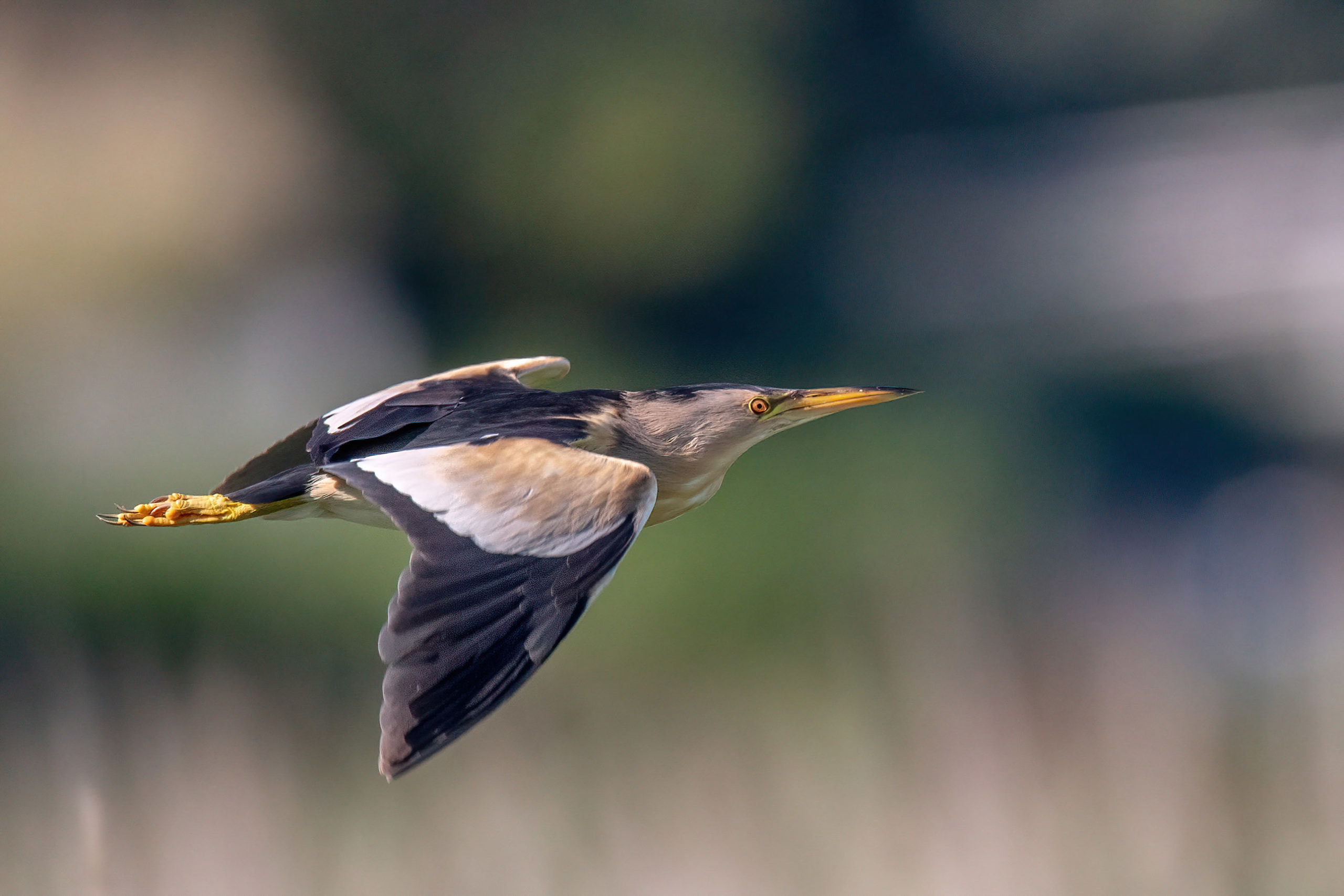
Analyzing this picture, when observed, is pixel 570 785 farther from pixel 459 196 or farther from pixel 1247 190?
pixel 1247 190

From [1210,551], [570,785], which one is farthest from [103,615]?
[1210,551]

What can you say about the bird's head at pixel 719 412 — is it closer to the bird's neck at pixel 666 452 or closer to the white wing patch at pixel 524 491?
the bird's neck at pixel 666 452

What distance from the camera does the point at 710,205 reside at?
815 cm

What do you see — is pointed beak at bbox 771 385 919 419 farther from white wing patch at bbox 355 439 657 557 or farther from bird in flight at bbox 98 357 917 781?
white wing patch at bbox 355 439 657 557

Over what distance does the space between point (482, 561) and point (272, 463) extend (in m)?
0.77

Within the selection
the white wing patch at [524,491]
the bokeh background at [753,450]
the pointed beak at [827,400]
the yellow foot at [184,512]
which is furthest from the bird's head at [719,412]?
the bokeh background at [753,450]

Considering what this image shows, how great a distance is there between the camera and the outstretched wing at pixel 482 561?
1161 mm

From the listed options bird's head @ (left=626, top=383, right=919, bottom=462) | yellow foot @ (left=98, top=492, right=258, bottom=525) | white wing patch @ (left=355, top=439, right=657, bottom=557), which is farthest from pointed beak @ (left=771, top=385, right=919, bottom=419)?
yellow foot @ (left=98, top=492, right=258, bottom=525)

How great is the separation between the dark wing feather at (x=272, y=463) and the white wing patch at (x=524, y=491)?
0.51 meters

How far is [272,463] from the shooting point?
6.36 ft

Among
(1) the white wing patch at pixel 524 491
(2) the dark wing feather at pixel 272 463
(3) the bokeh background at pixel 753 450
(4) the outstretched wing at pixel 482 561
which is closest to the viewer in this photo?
(4) the outstretched wing at pixel 482 561

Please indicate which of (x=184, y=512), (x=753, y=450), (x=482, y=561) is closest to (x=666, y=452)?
(x=482, y=561)

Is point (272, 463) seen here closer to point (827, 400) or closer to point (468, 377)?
point (468, 377)

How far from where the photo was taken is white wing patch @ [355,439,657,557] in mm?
1325
